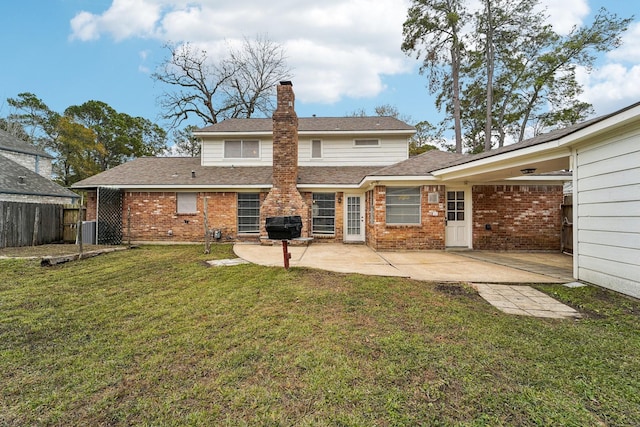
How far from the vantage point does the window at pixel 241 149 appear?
43.9ft

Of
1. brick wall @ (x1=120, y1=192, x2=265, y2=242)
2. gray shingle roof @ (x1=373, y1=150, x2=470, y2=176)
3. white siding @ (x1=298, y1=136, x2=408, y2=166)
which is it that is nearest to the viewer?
gray shingle roof @ (x1=373, y1=150, x2=470, y2=176)

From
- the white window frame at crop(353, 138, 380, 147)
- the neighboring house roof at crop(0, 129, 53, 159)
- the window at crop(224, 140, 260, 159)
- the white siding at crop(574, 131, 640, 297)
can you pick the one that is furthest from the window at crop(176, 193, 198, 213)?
the neighboring house roof at crop(0, 129, 53, 159)

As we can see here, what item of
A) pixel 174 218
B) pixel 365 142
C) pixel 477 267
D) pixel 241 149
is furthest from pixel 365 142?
pixel 174 218

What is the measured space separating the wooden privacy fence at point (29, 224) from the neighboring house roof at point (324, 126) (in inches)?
266

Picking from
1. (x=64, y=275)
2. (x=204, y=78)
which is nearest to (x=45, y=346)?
(x=64, y=275)

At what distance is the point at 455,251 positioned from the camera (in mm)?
9078

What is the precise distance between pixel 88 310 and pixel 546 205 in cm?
1255

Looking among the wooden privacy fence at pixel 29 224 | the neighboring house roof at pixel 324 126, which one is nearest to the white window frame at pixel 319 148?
the neighboring house roof at pixel 324 126

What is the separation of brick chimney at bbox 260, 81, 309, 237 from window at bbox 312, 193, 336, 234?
84cm

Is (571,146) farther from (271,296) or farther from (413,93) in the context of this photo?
(413,93)

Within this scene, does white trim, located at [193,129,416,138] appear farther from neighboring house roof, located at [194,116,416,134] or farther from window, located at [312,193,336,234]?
window, located at [312,193,336,234]

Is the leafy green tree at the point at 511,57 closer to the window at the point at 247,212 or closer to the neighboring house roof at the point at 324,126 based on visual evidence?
the neighboring house roof at the point at 324,126

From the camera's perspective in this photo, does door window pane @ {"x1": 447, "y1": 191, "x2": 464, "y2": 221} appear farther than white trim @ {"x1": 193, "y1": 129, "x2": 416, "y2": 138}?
No

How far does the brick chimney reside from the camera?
10367 mm
